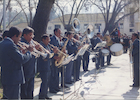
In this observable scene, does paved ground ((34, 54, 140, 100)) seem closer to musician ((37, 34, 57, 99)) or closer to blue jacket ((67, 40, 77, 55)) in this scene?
musician ((37, 34, 57, 99))

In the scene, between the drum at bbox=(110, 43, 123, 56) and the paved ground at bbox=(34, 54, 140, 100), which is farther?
the drum at bbox=(110, 43, 123, 56)

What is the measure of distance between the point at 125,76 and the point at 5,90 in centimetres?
713

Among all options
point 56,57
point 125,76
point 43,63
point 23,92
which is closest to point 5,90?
point 23,92

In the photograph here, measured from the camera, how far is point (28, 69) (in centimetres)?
555

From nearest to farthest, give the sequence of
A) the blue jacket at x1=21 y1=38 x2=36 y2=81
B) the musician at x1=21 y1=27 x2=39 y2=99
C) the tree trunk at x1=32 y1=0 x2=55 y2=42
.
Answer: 1. the musician at x1=21 y1=27 x2=39 y2=99
2. the blue jacket at x1=21 y1=38 x2=36 y2=81
3. the tree trunk at x1=32 y1=0 x2=55 y2=42

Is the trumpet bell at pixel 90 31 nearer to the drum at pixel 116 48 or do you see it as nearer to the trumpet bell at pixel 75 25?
the trumpet bell at pixel 75 25

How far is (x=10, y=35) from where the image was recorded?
4.42m

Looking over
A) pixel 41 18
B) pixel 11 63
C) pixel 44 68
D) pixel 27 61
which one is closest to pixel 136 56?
pixel 44 68

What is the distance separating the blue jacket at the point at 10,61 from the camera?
423 cm

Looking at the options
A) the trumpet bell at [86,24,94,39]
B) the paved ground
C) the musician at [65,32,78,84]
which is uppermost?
the trumpet bell at [86,24,94,39]

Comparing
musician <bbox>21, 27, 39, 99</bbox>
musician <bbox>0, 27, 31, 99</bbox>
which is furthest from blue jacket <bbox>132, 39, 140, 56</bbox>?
musician <bbox>0, 27, 31, 99</bbox>

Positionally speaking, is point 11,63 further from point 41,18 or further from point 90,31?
point 90,31

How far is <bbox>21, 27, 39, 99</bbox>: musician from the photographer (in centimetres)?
541

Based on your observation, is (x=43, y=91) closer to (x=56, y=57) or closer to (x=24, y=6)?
(x=56, y=57)
